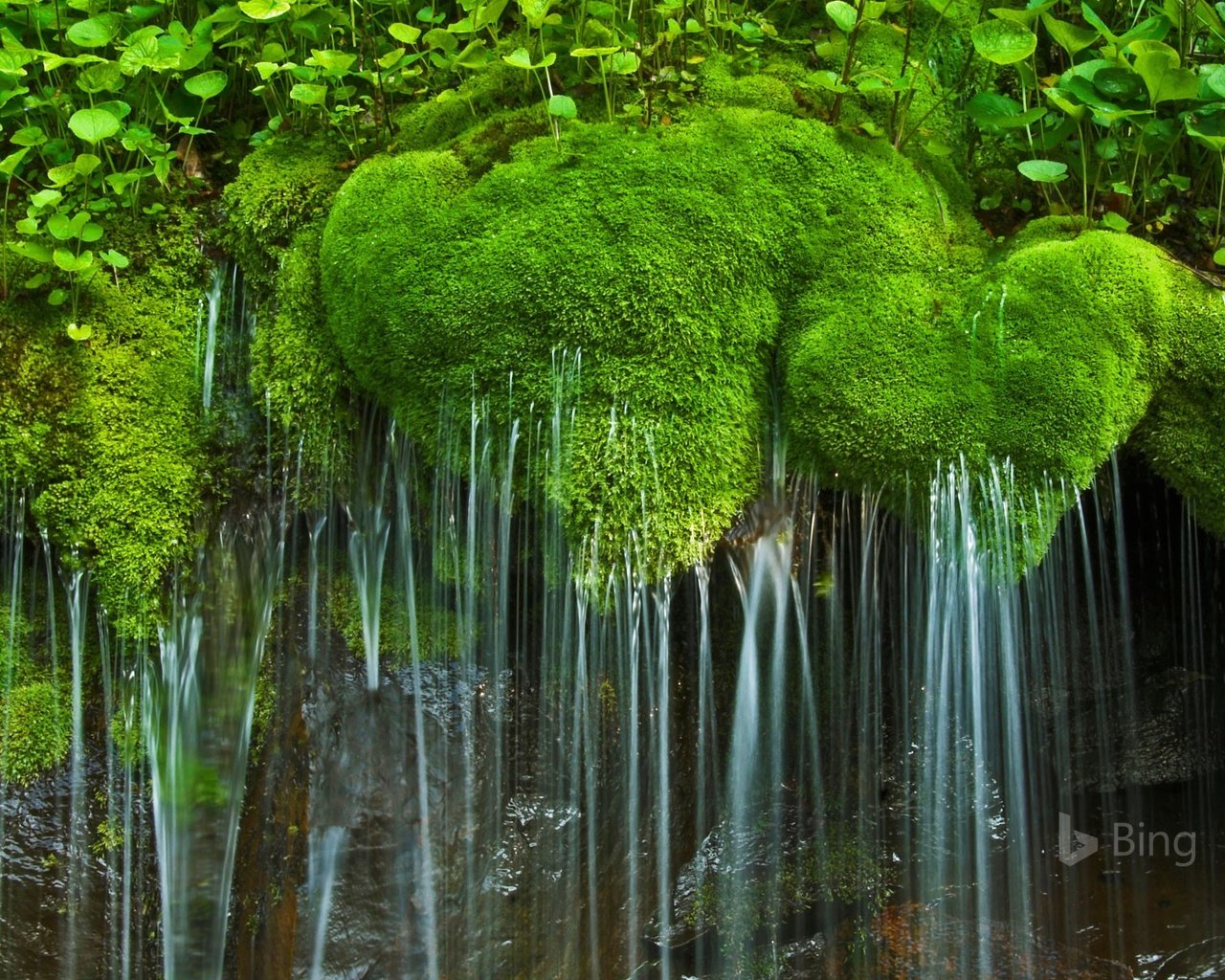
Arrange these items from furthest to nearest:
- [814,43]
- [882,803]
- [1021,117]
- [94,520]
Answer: [882,803] < [814,43] < [94,520] < [1021,117]

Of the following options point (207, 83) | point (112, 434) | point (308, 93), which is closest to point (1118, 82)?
point (308, 93)

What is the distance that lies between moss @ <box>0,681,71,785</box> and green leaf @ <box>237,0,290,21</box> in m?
2.33

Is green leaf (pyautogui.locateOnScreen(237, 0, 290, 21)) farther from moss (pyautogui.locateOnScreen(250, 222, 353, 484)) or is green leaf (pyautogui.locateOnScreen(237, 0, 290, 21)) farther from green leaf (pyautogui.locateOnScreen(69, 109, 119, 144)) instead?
moss (pyautogui.locateOnScreen(250, 222, 353, 484))

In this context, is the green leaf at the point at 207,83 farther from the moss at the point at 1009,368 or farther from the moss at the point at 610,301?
the moss at the point at 1009,368

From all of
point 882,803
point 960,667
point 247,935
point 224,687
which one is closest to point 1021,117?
point 960,667

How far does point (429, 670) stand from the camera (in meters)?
3.79

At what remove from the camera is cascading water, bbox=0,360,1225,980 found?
347 cm

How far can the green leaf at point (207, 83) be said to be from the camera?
3740 millimetres

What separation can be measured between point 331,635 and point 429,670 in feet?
1.16

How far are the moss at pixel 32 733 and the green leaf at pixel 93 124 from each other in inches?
72.2

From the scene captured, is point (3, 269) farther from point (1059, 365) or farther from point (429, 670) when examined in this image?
point (1059, 365)

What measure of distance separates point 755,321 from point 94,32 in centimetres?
234

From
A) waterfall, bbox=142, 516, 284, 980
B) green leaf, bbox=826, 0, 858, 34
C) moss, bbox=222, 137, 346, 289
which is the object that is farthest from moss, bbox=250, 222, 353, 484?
green leaf, bbox=826, 0, 858, 34

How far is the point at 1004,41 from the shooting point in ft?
10.7
